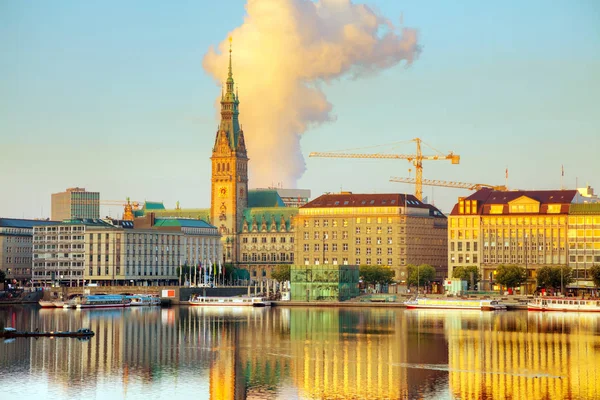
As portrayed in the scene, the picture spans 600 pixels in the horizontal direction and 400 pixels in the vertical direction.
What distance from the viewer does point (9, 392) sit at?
9225cm

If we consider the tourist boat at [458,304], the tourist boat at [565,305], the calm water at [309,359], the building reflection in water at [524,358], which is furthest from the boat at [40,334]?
the tourist boat at [565,305]

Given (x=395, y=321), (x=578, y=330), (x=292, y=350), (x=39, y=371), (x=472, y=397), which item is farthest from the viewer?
(x=395, y=321)

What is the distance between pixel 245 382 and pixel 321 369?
32.4 ft

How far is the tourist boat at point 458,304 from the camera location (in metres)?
189

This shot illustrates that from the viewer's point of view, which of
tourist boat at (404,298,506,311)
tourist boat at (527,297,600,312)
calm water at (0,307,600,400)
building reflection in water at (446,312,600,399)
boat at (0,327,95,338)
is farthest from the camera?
tourist boat at (404,298,506,311)

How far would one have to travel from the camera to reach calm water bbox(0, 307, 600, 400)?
9269cm

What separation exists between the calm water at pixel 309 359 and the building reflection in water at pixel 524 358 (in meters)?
0.10

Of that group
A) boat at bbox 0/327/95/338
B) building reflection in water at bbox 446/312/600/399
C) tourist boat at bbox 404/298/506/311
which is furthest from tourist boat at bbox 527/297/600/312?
boat at bbox 0/327/95/338

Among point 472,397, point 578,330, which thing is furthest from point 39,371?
point 578,330

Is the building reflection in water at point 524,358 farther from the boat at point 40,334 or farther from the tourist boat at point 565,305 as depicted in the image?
the boat at point 40,334

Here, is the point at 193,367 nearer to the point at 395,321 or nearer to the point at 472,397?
the point at 472,397

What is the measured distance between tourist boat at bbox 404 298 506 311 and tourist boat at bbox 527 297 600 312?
5.10 meters

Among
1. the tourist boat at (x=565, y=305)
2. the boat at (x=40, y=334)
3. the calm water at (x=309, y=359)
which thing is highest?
the tourist boat at (x=565, y=305)

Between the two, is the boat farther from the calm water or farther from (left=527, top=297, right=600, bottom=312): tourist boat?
(left=527, top=297, right=600, bottom=312): tourist boat
